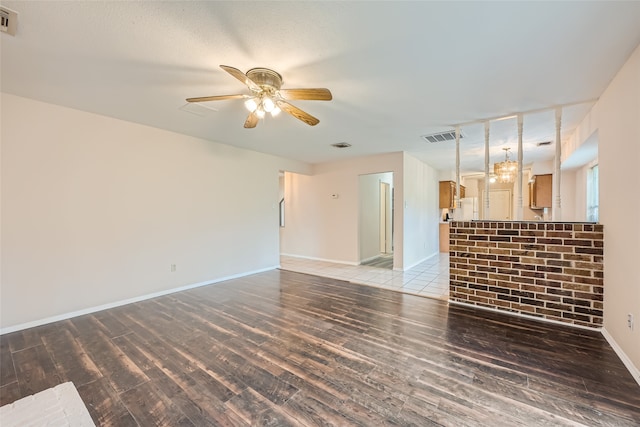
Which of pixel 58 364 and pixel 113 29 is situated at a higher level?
pixel 113 29

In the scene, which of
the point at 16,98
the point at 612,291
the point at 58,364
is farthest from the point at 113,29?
the point at 612,291

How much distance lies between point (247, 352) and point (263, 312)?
0.93m

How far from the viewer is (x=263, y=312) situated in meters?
3.23

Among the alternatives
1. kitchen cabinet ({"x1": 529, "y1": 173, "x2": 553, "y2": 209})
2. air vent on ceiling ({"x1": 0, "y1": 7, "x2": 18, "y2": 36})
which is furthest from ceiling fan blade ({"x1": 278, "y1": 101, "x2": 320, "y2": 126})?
kitchen cabinet ({"x1": 529, "y1": 173, "x2": 553, "y2": 209})

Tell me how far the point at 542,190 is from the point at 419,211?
275cm

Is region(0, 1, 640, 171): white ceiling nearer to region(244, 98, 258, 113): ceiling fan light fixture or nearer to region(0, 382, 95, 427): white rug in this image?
region(244, 98, 258, 113): ceiling fan light fixture

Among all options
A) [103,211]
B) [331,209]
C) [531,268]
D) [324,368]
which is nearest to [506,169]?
[531,268]

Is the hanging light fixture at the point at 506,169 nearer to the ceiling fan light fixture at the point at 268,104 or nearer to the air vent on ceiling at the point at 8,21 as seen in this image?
the ceiling fan light fixture at the point at 268,104

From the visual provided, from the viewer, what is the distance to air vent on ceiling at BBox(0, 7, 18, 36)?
1.64m

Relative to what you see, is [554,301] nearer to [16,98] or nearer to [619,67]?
[619,67]

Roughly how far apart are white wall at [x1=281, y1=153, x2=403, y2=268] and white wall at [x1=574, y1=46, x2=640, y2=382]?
3.04 m

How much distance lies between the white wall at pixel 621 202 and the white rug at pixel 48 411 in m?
3.86

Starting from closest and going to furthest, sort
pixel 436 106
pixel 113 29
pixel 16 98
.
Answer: pixel 113 29, pixel 16 98, pixel 436 106

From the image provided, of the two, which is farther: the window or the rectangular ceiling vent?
the window
